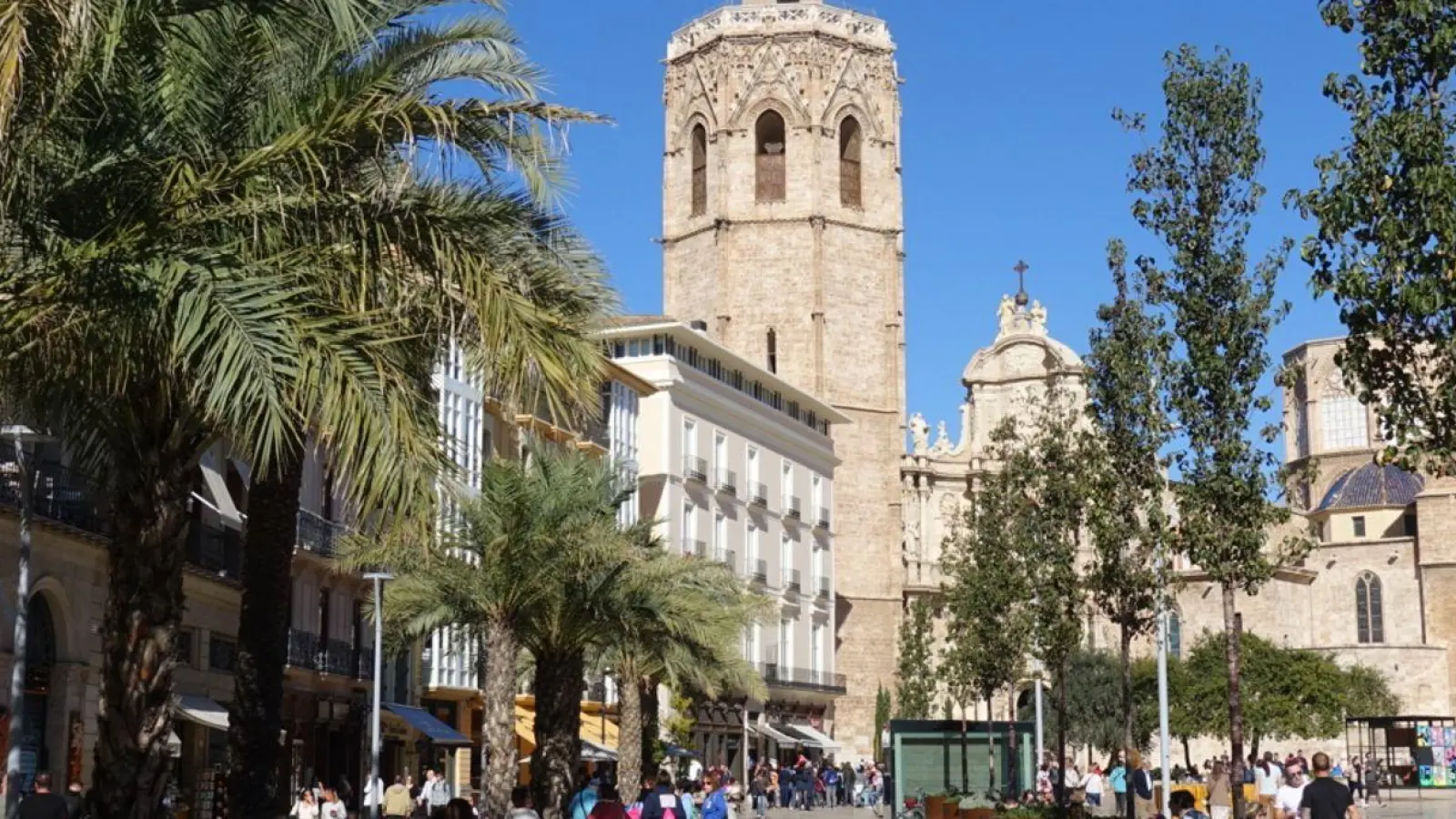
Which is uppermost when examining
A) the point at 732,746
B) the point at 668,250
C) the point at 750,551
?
the point at 668,250

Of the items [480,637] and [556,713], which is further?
[480,637]

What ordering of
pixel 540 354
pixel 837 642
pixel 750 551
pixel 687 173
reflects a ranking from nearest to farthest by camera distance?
1. pixel 540 354
2. pixel 750 551
3. pixel 837 642
4. pixel 687 173

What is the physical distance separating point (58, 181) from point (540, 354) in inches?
125

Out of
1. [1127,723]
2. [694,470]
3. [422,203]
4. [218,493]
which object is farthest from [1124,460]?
[694,470]

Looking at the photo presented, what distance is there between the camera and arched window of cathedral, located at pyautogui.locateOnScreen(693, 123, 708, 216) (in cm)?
8025

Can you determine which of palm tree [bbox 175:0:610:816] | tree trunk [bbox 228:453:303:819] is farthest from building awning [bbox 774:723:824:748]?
palm tree [bbox 175:0:610:816]

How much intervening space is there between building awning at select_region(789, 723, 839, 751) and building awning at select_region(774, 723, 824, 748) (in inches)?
3.3

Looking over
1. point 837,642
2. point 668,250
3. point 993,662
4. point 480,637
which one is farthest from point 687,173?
point 480,637

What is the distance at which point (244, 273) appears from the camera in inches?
462

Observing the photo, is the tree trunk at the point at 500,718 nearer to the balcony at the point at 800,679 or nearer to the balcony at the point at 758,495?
the balcony at the point at 800,679

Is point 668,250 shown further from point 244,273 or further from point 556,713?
point 244,273

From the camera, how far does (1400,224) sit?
1689 centimetres

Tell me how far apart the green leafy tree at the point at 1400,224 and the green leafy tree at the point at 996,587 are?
2112 cm

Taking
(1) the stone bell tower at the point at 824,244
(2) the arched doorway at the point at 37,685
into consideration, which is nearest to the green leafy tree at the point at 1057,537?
(2) the arched doorway at the point at 37,685
